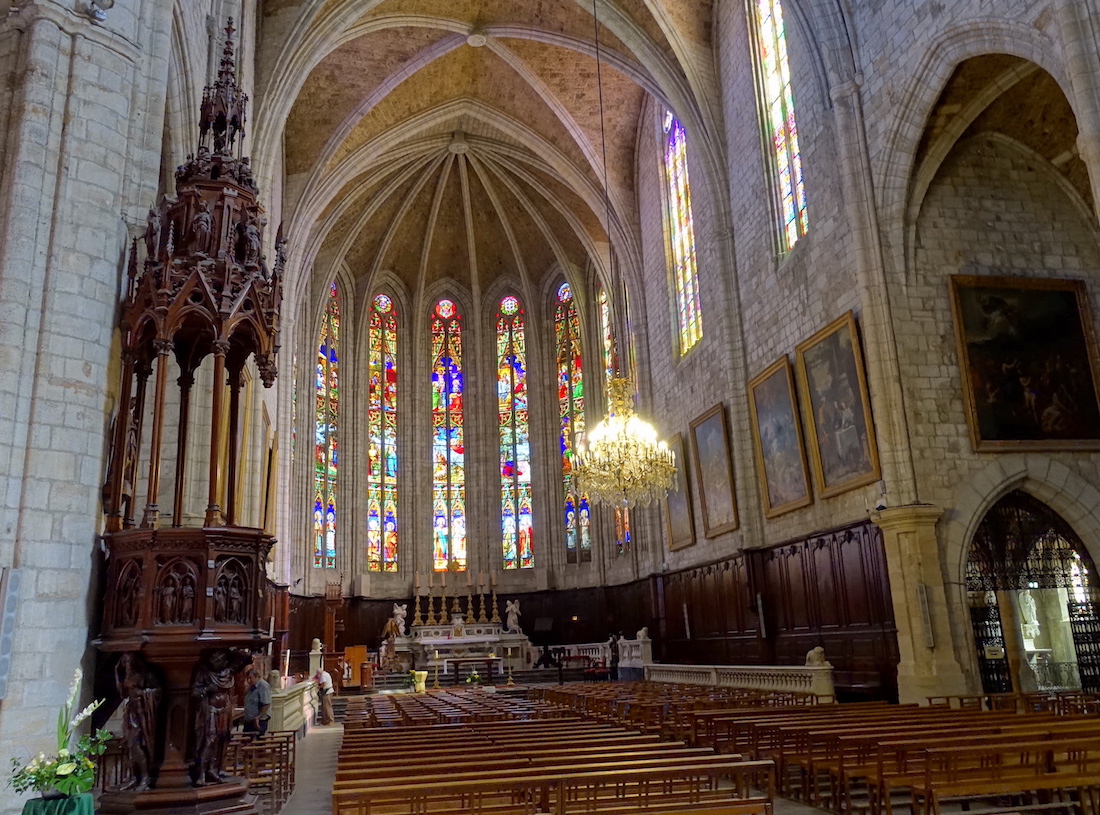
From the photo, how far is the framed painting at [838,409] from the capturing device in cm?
1323

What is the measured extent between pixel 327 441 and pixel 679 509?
1327cm

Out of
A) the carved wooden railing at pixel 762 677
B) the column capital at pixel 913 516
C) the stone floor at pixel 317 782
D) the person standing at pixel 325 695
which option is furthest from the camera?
the person standing at pixel 325 695

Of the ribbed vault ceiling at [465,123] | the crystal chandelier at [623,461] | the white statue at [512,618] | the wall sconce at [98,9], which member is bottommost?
the white statue at [512,618]

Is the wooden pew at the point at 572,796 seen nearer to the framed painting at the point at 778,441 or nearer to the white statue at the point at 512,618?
the framed painting at the point at 778,441

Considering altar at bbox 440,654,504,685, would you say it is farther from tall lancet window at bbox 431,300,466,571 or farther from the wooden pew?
the wooden pew

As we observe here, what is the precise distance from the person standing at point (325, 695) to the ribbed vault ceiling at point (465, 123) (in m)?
11.0

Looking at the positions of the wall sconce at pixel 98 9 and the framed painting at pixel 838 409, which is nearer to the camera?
the wall sconce at pixel 98 9

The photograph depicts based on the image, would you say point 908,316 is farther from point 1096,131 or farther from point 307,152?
point 307,152

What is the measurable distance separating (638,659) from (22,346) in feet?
57.6

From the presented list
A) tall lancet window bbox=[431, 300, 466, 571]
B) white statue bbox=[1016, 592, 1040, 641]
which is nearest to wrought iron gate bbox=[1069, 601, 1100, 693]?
white statue bbox=[1016, 592, 1040, 641]

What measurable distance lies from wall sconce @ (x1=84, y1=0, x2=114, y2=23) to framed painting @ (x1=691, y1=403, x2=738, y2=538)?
13.5 m

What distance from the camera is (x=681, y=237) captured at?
21.7 metres

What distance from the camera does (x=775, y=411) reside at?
16.4 metres

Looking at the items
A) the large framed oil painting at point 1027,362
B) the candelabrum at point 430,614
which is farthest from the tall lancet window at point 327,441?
the large framed oil painting at point 1027,362
